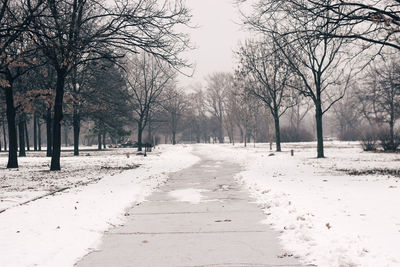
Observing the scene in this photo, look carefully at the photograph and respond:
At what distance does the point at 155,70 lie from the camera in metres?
49.5

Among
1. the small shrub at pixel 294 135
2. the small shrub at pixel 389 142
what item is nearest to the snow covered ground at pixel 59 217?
the small shrub at pixel 389 142

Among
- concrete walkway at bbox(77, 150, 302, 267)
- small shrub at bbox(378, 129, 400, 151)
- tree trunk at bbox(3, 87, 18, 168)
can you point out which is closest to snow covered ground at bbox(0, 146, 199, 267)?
concrete walkway at bbox(77, 150, 302, 267)

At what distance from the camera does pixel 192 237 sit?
679 centimetres

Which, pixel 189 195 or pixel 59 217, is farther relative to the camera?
pixel 189 195

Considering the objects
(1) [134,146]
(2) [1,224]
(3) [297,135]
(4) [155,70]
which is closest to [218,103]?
(3) [297,135]

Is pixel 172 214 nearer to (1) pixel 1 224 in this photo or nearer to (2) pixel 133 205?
(2) pixel 133 205

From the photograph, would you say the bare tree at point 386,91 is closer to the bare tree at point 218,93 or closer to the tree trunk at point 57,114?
the tree trunk at point 57,114

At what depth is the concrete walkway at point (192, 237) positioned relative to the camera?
18.0ft

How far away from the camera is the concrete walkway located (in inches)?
216

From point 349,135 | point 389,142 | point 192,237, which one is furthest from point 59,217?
point 349,135

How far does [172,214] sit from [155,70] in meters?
42.1

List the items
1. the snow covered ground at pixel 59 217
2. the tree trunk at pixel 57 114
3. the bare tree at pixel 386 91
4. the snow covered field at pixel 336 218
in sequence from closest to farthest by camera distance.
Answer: the snow covered field at pixel 336 218 → the snow covered ground at pixel 59 217 → the tree trunk at pixel 57 114 → the bare tree at pixel 386 91

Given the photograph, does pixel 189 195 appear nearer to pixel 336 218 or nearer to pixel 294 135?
pixel 336 218

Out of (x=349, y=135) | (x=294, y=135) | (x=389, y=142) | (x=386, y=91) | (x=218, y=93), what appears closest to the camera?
(x=386, y=91)
